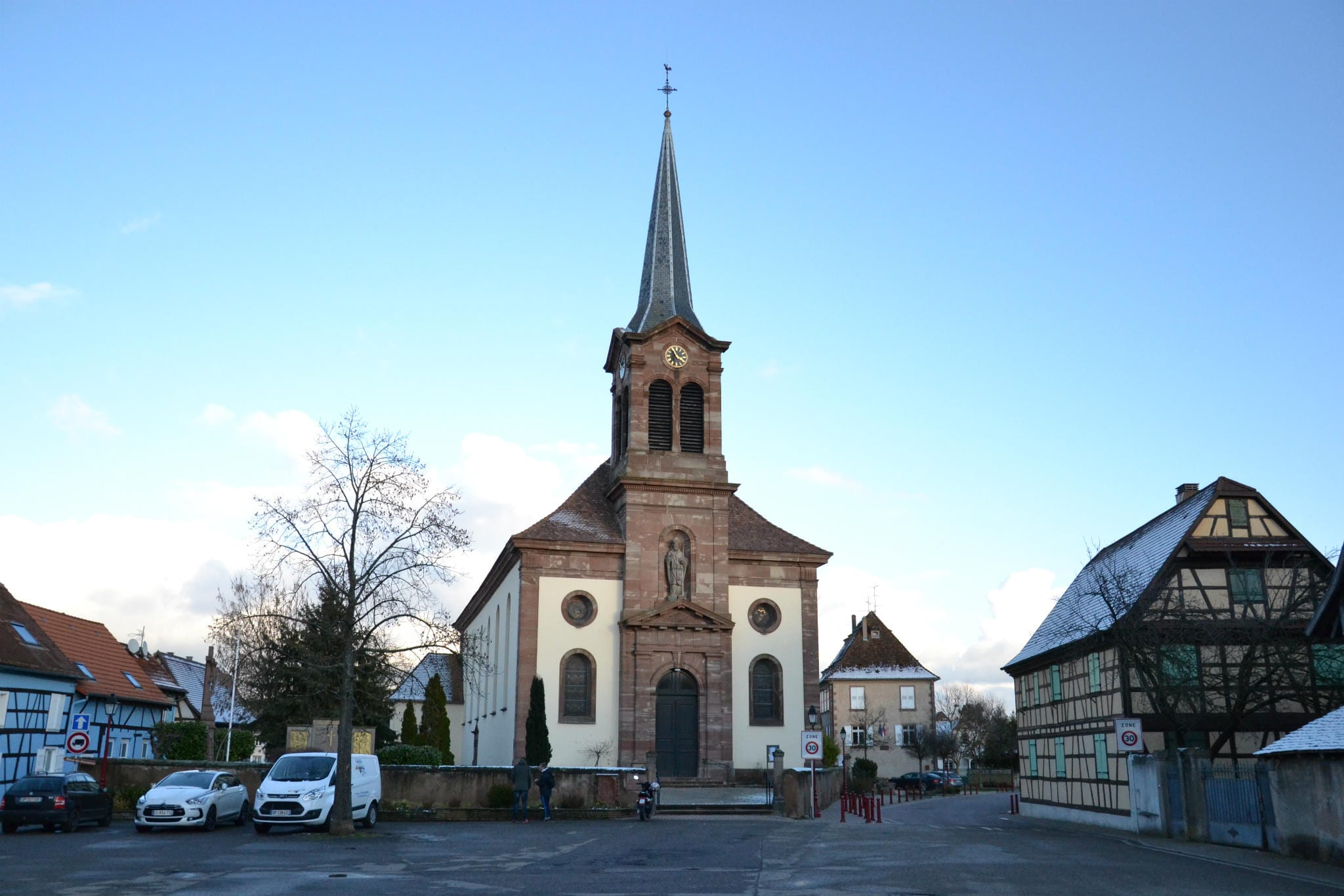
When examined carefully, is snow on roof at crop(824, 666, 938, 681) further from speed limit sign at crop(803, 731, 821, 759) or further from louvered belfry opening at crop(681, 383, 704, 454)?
speed limit sign at crop(803, 731, 821, 759)

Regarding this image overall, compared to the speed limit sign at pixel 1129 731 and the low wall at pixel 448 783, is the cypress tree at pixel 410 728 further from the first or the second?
Result: the speed limit sign at pixel 1129 731

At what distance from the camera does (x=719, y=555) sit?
40.6m

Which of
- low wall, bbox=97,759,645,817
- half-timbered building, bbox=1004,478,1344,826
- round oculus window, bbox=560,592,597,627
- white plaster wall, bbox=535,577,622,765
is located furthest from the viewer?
round oculus window, bbox=560,592,597,627

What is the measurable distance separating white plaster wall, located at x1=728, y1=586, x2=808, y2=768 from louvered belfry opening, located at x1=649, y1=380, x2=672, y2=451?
18.6 feet

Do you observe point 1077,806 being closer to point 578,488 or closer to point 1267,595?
point 1267,595

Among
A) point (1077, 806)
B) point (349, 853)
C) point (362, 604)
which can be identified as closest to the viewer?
point (349, 853)

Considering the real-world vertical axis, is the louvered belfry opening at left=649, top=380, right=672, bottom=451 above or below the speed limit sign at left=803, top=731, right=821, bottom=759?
above

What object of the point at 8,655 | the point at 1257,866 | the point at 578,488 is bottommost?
the point at 1257,866

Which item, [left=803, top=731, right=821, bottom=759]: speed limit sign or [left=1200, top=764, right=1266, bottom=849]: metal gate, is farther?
[left=803, top=731, right=821, bottom=759]: speed limit sign

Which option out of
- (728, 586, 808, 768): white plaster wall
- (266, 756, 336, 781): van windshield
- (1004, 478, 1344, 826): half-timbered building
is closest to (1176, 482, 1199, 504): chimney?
(1004, 478, 1344, 826): half-timbered building

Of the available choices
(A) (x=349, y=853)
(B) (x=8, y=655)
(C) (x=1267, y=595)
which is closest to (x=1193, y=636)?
(C) (x=1267, y=595)

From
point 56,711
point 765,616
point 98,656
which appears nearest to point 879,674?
point 765,616

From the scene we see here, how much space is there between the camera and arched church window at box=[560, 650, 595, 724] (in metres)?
38.4

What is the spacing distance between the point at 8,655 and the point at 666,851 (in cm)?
2099
